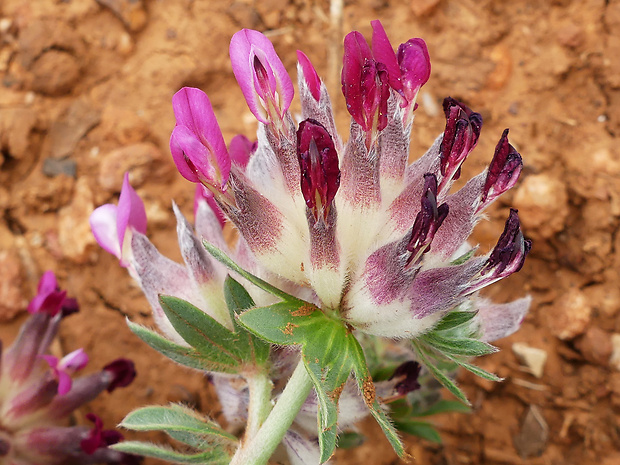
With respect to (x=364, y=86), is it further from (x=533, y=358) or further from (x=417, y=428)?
(x=533, y=358)

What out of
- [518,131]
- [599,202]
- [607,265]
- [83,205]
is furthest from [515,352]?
[83,205]

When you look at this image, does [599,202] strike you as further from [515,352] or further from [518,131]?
[515,352]

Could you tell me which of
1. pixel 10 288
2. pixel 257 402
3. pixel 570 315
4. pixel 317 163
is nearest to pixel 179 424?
pixel 257 402

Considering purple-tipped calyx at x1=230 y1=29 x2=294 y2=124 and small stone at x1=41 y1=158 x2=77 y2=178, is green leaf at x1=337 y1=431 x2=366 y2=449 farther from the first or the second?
small stone at x1=41 y1=158 x2=77 y2=178

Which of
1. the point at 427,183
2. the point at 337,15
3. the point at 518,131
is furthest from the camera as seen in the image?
the point at 337,15

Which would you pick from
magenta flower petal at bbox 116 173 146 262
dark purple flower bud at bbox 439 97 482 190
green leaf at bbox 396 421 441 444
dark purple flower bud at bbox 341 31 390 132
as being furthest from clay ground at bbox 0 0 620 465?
dark purple flower bud at bbox 341 31 390 132

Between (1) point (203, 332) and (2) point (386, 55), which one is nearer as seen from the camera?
(2) point (386, 55)

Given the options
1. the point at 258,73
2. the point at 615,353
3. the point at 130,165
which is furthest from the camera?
the point at 130,165
